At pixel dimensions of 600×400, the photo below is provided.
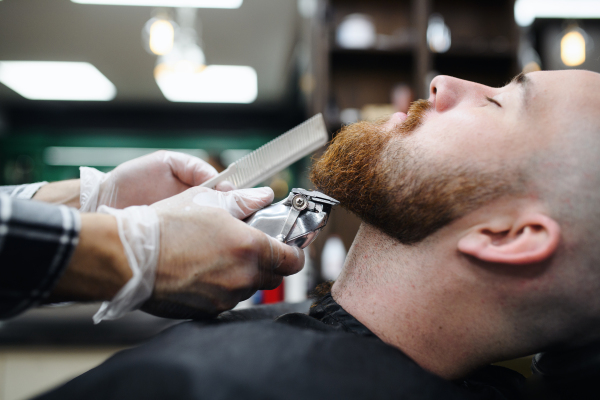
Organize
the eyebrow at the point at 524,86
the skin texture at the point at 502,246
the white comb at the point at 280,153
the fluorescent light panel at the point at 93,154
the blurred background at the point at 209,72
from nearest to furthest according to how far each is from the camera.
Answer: the skin texture at the point at 502,246 → the eyebrow at the point at 524,86 → the white comb at the point at 280,153 → the blurred background at the point at 209,72 → the fluorescent light panel at the point at 93,154

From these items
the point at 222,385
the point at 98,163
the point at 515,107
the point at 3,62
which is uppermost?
the point at 3,62

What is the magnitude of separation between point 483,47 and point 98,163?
688 centimetres

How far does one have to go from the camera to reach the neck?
0.96 m

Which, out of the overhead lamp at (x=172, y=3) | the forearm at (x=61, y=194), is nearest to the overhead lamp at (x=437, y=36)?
the overhead lamp at (x=172, y=3)

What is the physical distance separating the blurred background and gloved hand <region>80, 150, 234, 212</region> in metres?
0.98

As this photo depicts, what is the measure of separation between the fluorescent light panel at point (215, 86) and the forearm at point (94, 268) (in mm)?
5221

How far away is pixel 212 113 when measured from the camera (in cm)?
712

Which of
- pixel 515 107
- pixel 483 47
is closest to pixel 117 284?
pixel 515 107

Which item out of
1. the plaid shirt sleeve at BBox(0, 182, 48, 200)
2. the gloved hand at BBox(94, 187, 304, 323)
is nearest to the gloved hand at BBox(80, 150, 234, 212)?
the plaid shirt sleeve at BBox(0, 182, 48, 200)

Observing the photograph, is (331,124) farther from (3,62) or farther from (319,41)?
(3,62)

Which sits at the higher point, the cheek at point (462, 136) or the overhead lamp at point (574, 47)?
the overhead lamp at point (574, 47)

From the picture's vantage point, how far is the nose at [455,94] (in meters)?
1.10

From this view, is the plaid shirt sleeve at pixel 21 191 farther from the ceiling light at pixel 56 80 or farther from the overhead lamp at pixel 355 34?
the ceiling light at pixel 56 80

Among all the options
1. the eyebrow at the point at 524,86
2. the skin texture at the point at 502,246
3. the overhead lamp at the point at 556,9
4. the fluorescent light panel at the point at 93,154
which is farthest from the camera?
the fluorescent light panel at the point at 93,154
